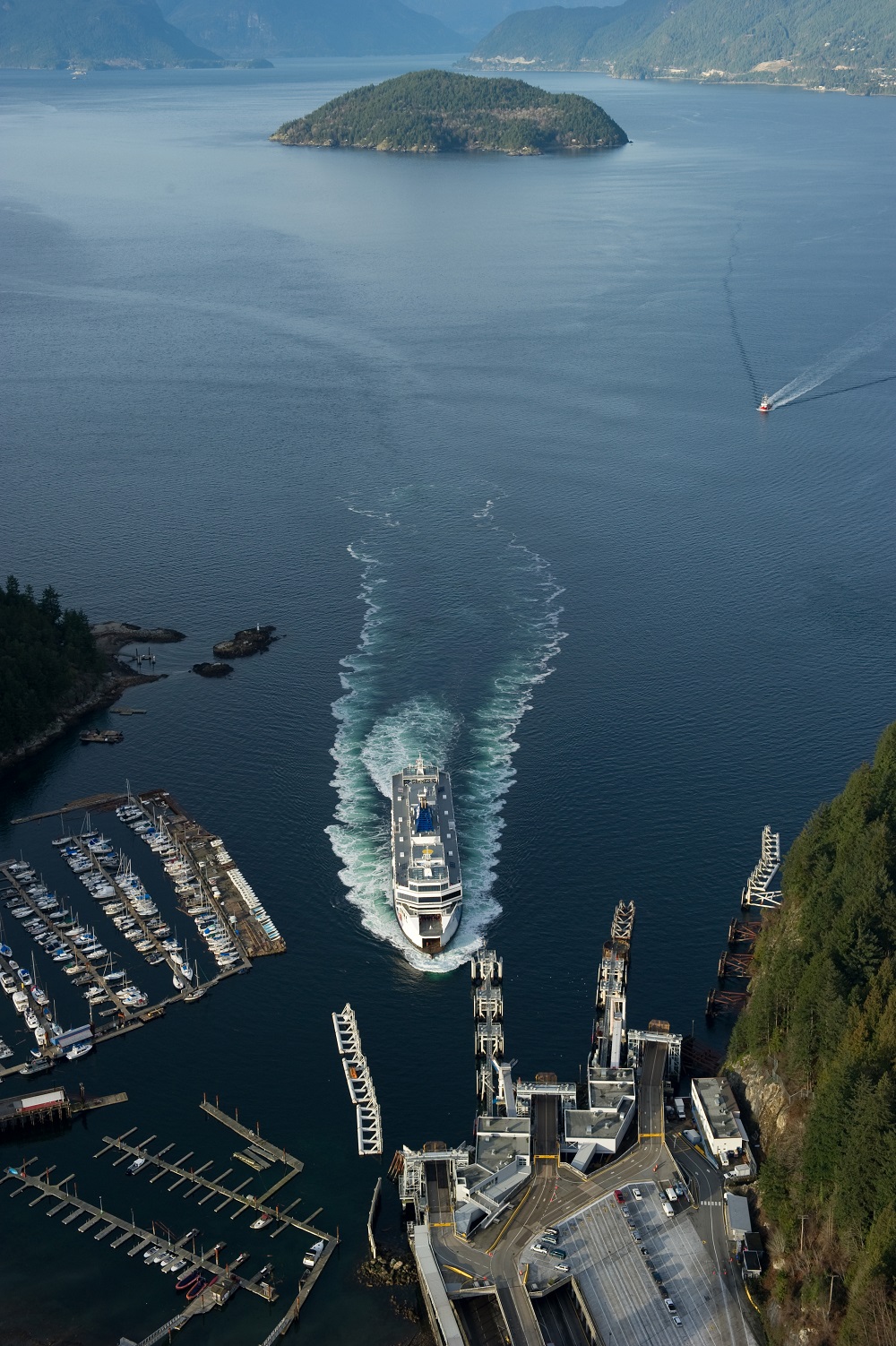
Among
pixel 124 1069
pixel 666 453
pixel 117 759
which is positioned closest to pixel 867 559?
pixel 666 453

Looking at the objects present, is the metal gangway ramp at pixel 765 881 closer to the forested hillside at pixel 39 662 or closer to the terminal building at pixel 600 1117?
the terminal building at pixel 600 1117

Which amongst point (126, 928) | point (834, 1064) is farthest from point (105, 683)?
point (834, 1064)

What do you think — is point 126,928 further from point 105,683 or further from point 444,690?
point 444,690

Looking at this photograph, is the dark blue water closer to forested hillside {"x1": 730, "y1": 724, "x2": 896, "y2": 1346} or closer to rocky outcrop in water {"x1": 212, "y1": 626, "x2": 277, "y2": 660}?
rocky outcrop in water {"x1": 212, "y1": 626, "x2": 277, "y2": 660}

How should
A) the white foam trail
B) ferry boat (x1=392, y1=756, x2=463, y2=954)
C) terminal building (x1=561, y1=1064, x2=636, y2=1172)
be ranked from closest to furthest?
1. terminal building (x1=561, y1=1064, x2=636, y2=1172)
2. ferry boat (x1=392, y1=756, x2=463, y2=954)
3. the white foam trail

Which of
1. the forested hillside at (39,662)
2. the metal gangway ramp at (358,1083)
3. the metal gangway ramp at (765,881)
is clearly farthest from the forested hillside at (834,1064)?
the forested hillside at (39,662)

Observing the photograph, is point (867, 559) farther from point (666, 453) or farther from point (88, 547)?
point (88, 547)

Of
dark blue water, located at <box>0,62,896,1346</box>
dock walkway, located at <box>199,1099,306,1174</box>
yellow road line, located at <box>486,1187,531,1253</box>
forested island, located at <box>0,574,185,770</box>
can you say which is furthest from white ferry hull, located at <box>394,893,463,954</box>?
forested island, located at <box>0,574,185,770</box>
